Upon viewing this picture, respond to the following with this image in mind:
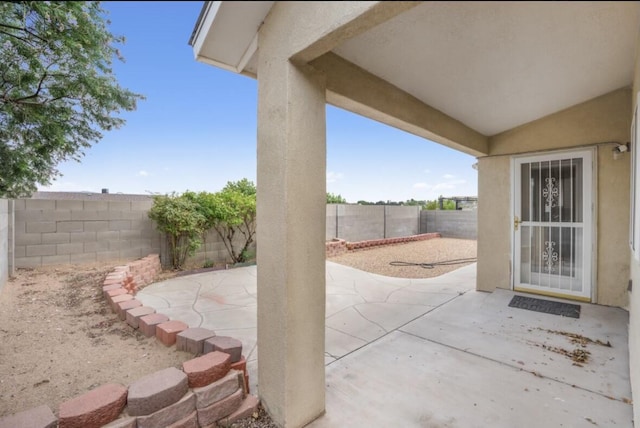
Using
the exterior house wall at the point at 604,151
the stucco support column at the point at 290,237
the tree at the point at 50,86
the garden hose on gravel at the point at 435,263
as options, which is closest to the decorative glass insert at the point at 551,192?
the exterior house wall at the point at 604,151

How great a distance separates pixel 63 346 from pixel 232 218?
4.92 metres

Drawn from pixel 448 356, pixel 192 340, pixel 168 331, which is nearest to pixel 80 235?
pixel 168 331

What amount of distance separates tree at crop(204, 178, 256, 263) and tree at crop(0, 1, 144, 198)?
111 inches

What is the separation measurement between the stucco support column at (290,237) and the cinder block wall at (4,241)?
4729 mm

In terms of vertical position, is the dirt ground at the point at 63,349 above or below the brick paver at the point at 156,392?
below

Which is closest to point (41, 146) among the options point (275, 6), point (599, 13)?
point (275, 6)

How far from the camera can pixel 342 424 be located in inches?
86.7

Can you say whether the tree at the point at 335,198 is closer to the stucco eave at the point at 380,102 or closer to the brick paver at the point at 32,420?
the stucco eave at the point at 380,102

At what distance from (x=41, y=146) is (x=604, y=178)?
8505 mm

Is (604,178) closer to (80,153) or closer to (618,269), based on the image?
(618,269)

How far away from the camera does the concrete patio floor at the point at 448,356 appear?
2.33 m

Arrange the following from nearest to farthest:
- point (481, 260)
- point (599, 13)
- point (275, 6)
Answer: point (275, 6), point (599, 13), point (481, 260)

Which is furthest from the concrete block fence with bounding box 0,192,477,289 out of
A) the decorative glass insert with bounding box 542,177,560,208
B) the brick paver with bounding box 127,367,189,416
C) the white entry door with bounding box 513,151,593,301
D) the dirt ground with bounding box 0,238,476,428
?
the decorative glass insert with bounding box 542,177,560,208

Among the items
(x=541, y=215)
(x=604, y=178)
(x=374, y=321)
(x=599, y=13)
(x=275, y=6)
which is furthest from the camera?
(x=541, y=215)
